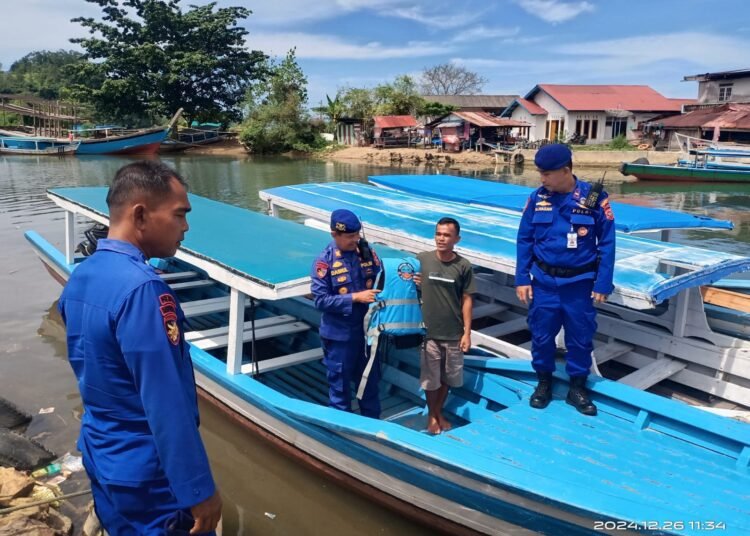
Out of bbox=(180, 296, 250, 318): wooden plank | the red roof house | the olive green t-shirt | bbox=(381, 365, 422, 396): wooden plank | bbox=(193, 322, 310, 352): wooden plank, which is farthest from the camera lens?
the red roof house

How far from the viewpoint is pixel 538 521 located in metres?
2.93

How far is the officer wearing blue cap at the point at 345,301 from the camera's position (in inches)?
151

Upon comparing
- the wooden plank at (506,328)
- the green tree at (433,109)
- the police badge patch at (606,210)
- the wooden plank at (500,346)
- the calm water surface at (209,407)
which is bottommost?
the calm water surface at (209,407)

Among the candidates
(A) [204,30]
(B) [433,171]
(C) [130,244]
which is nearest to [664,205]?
(B) [433,171]

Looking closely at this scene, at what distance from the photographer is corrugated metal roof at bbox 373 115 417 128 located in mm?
40272

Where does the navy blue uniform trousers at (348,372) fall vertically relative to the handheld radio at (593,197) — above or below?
below

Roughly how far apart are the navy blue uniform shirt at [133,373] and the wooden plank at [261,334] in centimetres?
336

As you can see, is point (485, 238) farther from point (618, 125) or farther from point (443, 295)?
point (618, 125)

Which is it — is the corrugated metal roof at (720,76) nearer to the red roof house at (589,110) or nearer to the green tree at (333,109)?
the red roof house at (589,110)

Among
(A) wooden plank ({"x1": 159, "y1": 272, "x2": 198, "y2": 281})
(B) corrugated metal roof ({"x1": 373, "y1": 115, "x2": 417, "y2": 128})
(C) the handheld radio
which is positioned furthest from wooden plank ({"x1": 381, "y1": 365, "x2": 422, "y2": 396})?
(B) corrugated metal roof ({"x1": 373, "y1": 115, "x2": 417, "y2": 128})

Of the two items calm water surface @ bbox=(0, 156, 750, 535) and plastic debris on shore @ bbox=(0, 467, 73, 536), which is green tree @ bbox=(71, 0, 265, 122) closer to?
calm water surface @ bbox=(0, 156, 750, 535)

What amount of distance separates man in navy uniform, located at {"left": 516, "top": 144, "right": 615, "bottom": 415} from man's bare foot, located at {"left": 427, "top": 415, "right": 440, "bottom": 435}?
751 millimetres

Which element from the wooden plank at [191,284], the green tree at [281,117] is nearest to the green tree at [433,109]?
the green tree at [281,117]

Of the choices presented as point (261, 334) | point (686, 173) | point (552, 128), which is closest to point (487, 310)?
point (261, 334)
